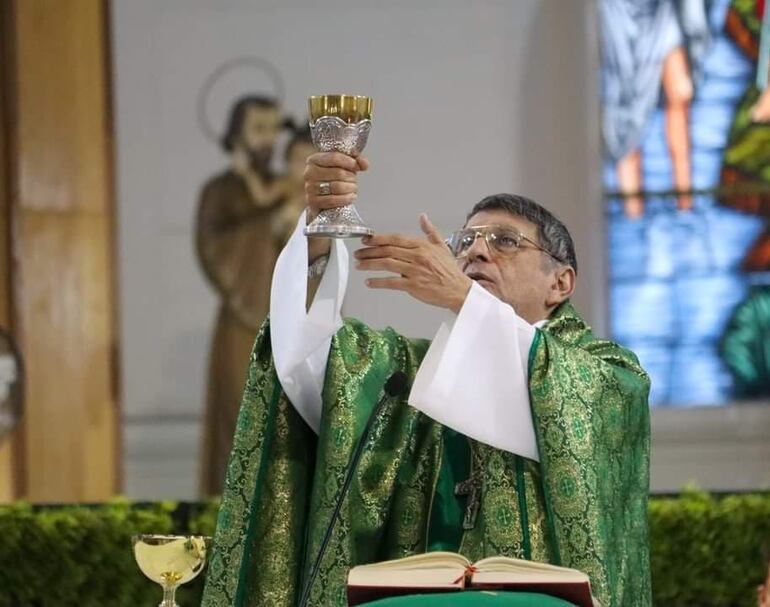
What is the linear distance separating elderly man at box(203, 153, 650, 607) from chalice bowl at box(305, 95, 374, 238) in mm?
29

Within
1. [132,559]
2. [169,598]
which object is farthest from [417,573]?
[132,559]

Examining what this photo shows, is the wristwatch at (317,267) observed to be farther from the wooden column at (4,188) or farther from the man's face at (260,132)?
the wooden column at (4,188)

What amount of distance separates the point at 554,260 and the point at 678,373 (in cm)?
531

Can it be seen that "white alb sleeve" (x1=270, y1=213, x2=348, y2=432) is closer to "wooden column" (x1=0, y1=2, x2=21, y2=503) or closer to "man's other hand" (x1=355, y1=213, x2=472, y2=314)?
"man's other hand" (x1=355, y1=213, x2=472, y2=314)

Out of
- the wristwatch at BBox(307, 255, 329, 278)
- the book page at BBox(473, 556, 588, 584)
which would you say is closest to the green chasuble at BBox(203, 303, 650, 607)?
the wristwatch at BBox(307, 255, 329, 278)

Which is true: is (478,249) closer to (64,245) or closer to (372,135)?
(372,135)

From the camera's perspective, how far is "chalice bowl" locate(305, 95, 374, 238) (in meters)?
3.59

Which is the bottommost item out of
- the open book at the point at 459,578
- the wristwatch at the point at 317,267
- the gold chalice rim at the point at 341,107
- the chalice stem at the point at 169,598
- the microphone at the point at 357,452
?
the chalice stem at the point at 169,598

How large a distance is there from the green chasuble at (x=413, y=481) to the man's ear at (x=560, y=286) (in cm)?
17

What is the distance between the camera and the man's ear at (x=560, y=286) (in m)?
4.29

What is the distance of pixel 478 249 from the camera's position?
13.7ft

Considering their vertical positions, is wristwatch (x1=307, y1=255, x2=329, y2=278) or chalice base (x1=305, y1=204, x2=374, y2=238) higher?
chalice base (x1=305, y1=204, x2=374, y2=238)

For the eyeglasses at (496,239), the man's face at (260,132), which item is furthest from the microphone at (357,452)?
the man's face at (260,132)

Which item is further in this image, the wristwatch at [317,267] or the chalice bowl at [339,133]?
the wristwatch at [317,267]
